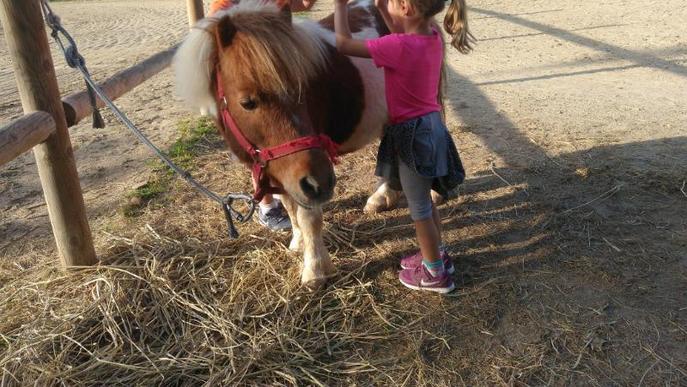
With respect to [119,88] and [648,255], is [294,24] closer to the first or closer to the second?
[119,88]

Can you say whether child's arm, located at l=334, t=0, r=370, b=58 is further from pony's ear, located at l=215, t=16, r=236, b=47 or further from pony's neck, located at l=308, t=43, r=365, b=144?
pony's ear, located at l=215, t=16, r=236, b=47

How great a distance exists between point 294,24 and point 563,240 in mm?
1976

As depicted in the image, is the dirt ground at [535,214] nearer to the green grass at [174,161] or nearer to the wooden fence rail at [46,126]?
the green grass at [174,161]

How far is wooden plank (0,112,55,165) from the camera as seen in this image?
2.06m

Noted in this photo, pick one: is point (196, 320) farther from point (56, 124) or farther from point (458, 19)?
point (458, 19)

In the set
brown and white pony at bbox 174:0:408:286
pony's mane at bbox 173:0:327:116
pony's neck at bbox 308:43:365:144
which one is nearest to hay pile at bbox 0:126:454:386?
brown and white pony at bbox 174:0:408:286

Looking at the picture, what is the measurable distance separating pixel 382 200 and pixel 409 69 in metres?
1.36

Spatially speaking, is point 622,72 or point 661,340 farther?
point 622,72

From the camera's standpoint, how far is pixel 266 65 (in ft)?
6.66

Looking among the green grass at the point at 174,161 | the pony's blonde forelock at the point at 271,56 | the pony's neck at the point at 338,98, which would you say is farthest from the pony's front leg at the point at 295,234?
the green grass at the point at 174,161

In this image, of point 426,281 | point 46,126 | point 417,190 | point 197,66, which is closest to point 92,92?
point 46,126

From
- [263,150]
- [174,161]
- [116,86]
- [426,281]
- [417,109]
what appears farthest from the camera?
[174,161]

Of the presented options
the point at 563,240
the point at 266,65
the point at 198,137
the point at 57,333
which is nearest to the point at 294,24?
the point at 266,65

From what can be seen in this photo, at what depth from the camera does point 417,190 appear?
2.46 m
